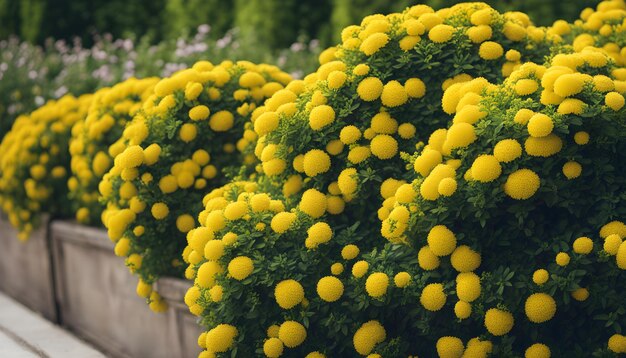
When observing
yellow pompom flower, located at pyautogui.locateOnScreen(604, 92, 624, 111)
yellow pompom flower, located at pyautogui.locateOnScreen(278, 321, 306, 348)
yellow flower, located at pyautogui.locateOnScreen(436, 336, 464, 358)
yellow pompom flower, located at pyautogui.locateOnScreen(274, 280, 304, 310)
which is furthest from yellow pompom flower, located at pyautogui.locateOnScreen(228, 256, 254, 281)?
yellow pompom flower, located at pyautogui.locateOnScreen(604, 92, 624, 111)

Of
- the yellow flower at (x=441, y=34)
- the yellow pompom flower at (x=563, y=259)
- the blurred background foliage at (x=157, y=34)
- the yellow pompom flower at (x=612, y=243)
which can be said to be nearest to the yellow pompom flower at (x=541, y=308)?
the yellow pompom flower at (x=563, y=259)

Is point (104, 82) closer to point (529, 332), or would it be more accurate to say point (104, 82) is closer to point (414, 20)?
point (414, 20)

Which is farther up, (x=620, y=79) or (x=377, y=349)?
(x=620, y=79)

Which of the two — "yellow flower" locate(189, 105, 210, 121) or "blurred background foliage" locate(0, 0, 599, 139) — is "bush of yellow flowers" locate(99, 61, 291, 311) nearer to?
"yellow flower" locate(189, 105, 210, 121)

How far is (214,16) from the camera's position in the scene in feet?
34.9

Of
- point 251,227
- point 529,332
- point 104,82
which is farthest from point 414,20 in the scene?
point 104,82

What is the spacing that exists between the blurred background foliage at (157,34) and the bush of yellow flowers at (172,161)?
76.2 inches

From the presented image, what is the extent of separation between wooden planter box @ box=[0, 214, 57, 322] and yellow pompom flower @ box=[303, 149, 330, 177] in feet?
9.86

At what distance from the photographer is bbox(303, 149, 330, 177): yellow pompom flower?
119 inches

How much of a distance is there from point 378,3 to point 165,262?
4.30 meters

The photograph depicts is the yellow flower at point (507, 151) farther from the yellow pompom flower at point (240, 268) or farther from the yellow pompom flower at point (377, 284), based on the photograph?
the yellow pompom flower at point (240, 268)

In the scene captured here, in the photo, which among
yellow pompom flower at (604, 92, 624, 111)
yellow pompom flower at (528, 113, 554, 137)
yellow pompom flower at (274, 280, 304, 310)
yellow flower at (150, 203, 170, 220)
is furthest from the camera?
yellow flower at (150, 203, 170, 220)

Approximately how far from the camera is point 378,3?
7.40 m

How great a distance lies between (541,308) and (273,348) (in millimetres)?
908
